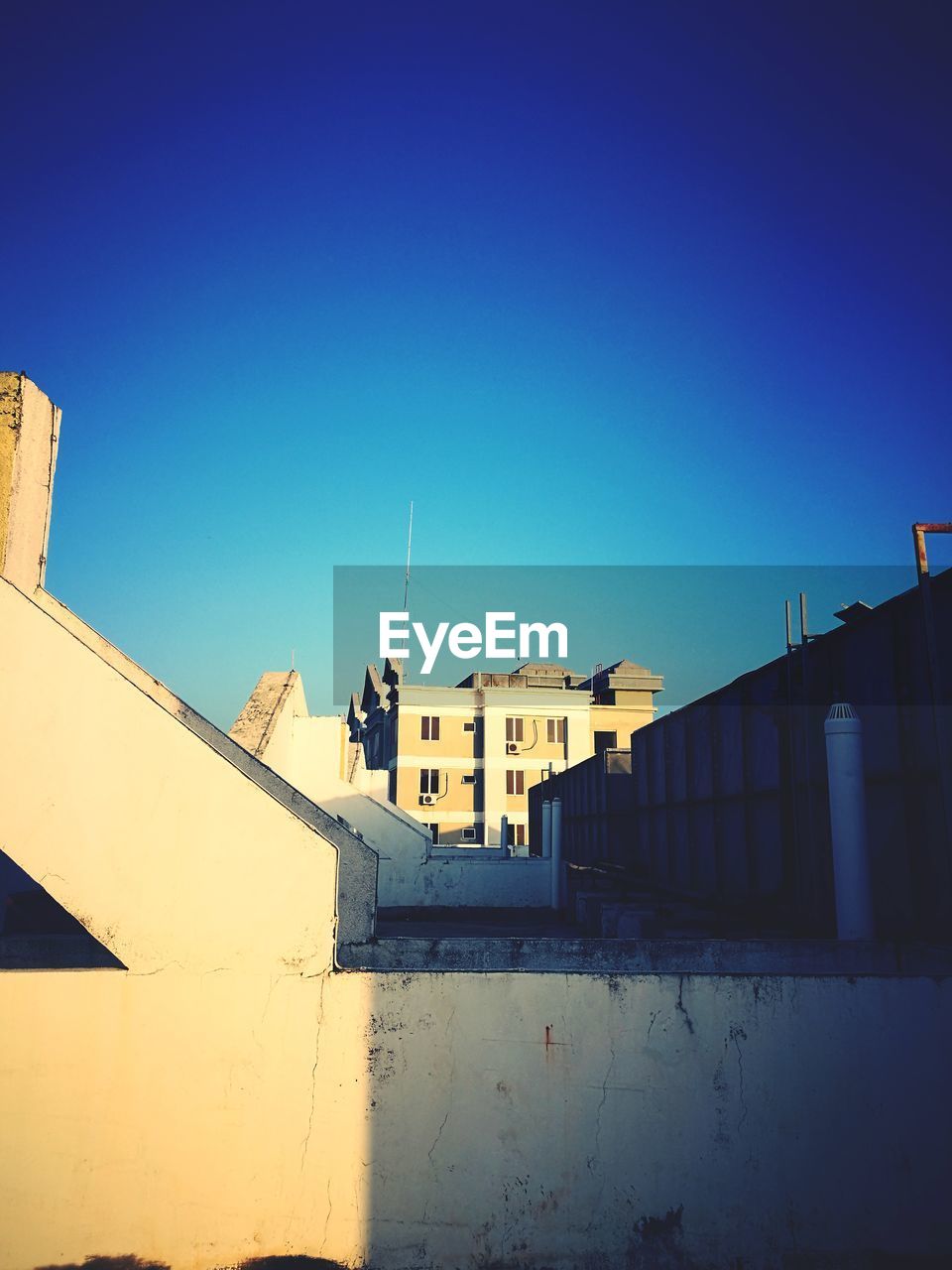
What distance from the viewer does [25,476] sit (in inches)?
234

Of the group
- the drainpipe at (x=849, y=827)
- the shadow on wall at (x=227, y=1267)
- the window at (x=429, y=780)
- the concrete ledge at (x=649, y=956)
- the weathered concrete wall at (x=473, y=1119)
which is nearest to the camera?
the shadow on wall at (x=227, y=1267)

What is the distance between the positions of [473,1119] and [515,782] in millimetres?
41231

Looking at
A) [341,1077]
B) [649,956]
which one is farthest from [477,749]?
[341,1077]

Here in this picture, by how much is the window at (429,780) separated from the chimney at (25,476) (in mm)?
40258

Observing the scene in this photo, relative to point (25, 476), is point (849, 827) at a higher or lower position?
lower

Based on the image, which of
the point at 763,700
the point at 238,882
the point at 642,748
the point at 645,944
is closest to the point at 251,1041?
the point at 238,882

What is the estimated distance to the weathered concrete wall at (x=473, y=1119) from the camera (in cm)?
474

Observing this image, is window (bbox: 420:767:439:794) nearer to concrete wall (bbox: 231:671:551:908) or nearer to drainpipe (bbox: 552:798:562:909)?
concrete wall (bbox: 231:671:551:908)

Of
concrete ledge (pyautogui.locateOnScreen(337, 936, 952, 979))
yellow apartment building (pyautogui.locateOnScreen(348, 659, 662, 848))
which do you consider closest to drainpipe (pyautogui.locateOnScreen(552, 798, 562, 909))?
concrete ledge (pyautogui.locateOnScreen(337, 936, 952, 979))

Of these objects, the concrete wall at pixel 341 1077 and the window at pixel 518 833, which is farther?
the window at pixel 518 833

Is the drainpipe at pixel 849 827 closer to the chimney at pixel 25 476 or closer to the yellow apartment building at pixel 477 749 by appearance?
the chimney at pixel 25 476

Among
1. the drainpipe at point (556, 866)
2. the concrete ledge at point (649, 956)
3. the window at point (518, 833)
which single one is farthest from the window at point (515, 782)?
the concrete ledge at point (649, 956)

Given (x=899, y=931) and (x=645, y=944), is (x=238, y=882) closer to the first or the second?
(x=645, y=944)

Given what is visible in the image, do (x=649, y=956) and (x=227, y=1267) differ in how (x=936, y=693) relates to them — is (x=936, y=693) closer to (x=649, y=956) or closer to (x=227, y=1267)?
(x=649, y=956)
